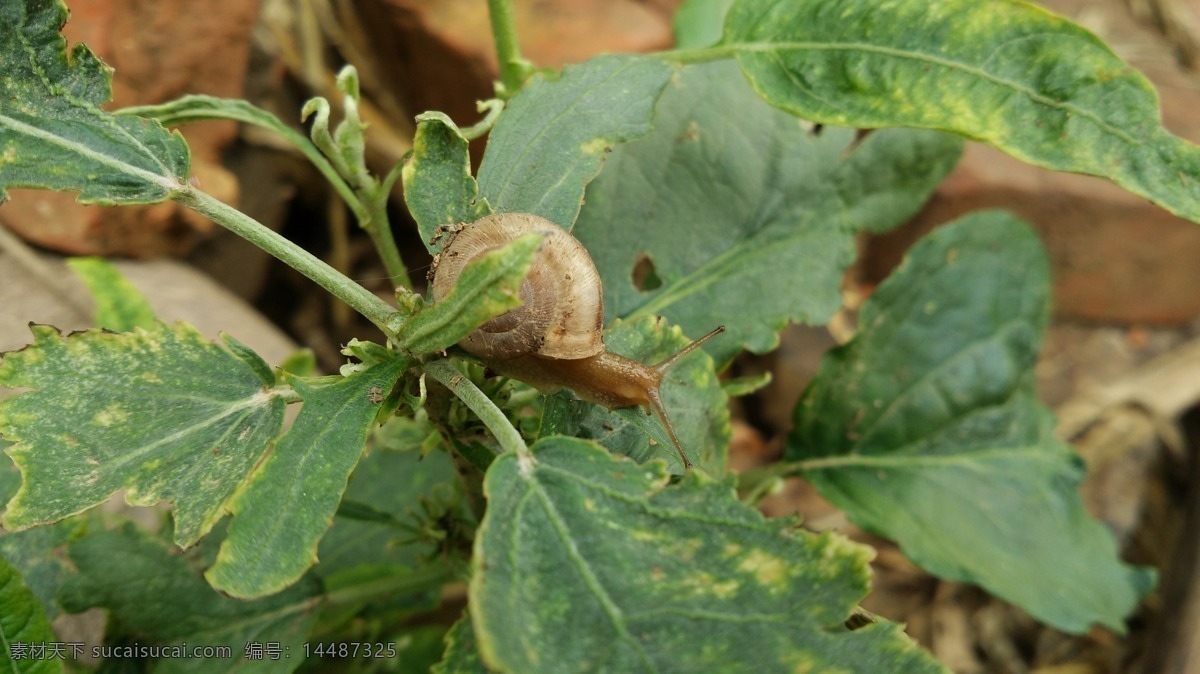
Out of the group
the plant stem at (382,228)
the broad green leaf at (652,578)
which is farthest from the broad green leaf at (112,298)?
the broad green leaf at (652,578)

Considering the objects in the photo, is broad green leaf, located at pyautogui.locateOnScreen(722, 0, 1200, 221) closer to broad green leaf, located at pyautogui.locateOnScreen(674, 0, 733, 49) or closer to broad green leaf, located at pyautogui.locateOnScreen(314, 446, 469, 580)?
broad green leaf, located at pyautogui.locateOnScreen(674, 0, 733, 49)

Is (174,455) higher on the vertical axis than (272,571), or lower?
higher

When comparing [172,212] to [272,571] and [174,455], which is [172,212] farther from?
[272,571]

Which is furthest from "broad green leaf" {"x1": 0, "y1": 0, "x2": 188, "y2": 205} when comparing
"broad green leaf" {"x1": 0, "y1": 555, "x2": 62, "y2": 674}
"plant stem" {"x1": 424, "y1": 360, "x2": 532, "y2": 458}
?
"broad green leaf" {"x1": 0, "y1": 555, "x2": 62, "y2": 674}

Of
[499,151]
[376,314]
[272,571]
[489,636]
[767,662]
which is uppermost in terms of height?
A: [499,151]

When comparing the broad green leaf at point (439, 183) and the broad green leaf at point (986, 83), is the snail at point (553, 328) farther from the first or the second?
the broad green leaf at point (986, 83)

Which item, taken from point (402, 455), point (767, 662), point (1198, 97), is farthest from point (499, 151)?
point (1198, 97)

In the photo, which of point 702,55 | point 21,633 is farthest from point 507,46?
point 21,633
